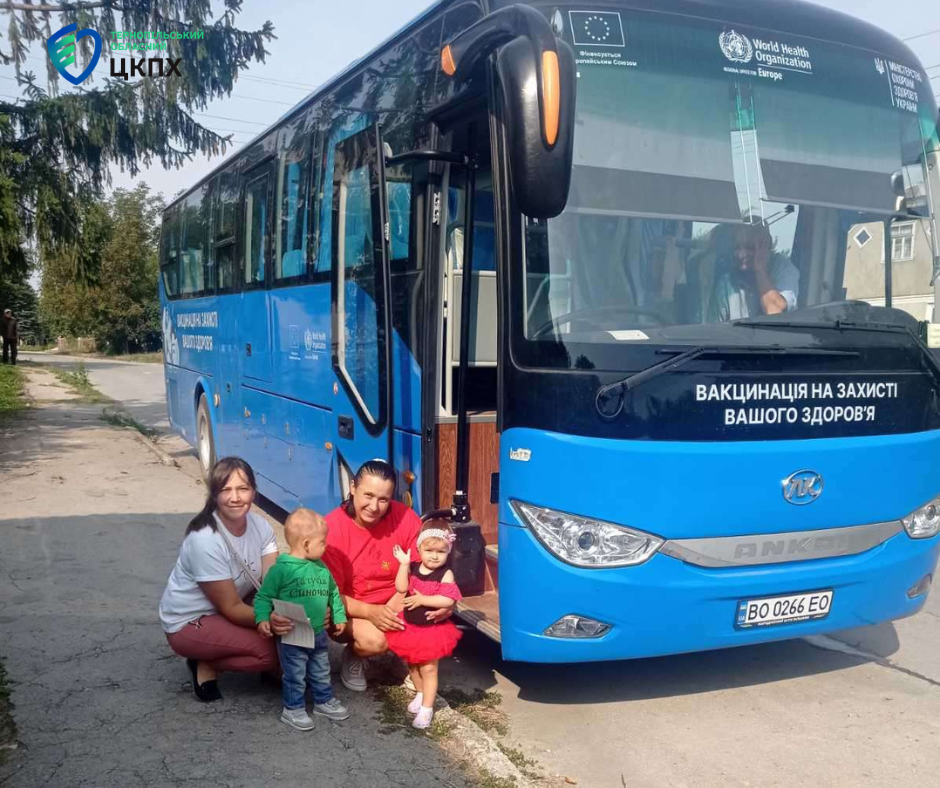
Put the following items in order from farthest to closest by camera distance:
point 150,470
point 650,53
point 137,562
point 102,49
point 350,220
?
point 102,49, point 150,470, point 137,562, point 350,220, point 650,53

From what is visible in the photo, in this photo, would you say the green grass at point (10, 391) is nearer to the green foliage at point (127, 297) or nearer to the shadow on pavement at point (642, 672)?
the shadow on pavement at point (642, 672)

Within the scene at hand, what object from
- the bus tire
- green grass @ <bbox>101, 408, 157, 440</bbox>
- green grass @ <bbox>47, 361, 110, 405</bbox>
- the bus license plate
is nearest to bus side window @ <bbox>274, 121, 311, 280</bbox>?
the bus tire

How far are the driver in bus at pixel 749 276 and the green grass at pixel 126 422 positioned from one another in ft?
42.9

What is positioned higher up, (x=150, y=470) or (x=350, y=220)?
(x=350, y=220)

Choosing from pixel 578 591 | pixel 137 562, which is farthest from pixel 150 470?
pixel 578 591

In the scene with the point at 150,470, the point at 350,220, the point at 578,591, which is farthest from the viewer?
the point at 150,470

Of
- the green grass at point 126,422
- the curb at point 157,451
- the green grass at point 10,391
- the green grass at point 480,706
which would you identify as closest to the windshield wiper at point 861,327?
the green grass at point 480,706

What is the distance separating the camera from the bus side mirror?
3871 millimetres

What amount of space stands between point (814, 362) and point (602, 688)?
2.00m

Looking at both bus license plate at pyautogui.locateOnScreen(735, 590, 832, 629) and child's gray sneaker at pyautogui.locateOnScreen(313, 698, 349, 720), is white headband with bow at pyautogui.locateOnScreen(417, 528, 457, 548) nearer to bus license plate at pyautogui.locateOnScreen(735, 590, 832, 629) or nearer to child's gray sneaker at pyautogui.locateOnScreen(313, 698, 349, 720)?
child's gray sneaker at pyautogui.locateOnScreen(313, 698, 349, 720)

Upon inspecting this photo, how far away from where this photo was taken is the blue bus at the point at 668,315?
4234 mm

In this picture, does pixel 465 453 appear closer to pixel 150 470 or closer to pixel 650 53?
pixel 650 53

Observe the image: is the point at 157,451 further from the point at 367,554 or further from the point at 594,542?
the point at 594,542

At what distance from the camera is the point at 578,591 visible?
13.9ft
